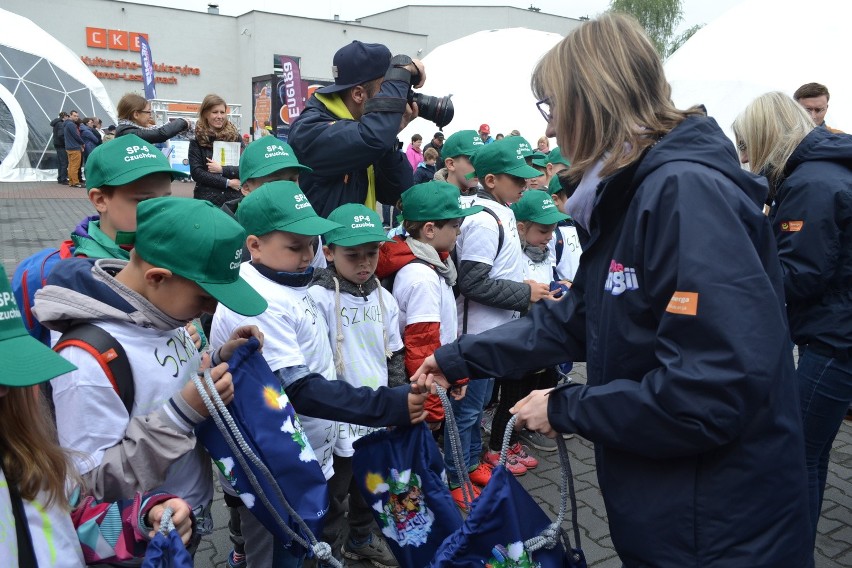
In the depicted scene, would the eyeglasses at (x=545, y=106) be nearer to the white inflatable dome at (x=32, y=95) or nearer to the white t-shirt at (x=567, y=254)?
the white t-shirt at (x=567, y=254)

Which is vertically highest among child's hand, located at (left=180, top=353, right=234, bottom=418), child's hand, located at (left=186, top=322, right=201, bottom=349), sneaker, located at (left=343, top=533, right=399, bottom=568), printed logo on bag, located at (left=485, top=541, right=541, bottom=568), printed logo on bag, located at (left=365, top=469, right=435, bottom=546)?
child's hand, located at (left=180, top=353, right=234, bottom=418)

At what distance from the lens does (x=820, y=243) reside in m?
3.03

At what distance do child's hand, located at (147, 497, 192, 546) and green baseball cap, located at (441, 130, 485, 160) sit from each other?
13.2 feet

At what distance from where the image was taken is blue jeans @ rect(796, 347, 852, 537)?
3.06 meters

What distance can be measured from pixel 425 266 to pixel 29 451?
2.31 m

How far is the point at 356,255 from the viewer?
121 inches

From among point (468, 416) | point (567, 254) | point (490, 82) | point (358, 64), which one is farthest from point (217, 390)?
point (490, 82)

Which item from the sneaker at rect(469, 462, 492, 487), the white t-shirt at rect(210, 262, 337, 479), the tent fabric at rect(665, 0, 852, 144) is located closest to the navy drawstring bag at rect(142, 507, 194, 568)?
the white t-shirt at rect(210, 262, 337, 479)

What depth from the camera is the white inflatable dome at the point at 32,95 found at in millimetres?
22438

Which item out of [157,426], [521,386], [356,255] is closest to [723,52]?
[521,386]

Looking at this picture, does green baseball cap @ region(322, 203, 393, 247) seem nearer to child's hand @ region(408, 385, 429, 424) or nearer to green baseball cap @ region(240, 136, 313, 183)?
green baseball cap @ region(240, 136, 313, 183)

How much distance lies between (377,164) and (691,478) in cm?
255

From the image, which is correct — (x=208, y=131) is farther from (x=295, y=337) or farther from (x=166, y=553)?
(x=166, y=553)

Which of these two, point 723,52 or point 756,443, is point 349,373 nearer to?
point 756,443
